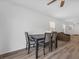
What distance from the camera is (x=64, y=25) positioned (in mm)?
11594

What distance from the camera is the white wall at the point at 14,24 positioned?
161 inches

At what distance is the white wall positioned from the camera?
161 inches

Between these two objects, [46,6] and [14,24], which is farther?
[46,6]

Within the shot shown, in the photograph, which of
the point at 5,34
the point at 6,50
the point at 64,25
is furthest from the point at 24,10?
the point at 64,25

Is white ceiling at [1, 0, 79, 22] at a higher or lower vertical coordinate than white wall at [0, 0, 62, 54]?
higher

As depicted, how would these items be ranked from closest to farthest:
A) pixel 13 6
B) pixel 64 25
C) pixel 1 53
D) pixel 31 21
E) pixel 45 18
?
pixel 1 53
pixel 13 6
pixel 31 21
pixel 45 18
pixel 64 25

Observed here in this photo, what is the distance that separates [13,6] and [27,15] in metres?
1.03

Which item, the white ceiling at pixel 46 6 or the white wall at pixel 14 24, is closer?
the white wall at pixel 14 24

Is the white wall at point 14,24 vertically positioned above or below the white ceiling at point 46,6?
below

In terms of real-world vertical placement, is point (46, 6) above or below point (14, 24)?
above

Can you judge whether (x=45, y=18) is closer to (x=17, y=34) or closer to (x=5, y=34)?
(x=17, y=34)

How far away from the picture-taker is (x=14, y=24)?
4621 millimetres

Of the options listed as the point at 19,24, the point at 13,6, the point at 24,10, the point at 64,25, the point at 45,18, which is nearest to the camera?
the point at 13,6

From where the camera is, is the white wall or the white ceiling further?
the white ceiling
